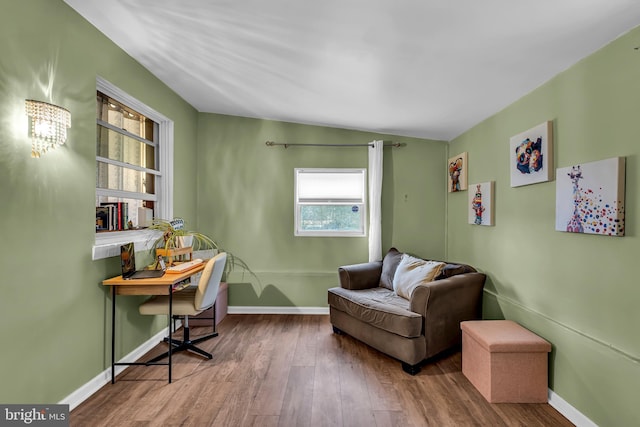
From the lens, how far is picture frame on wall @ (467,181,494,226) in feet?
9.84

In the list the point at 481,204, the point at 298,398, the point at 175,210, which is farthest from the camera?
the point at 175,210

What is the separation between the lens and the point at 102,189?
8.32ft

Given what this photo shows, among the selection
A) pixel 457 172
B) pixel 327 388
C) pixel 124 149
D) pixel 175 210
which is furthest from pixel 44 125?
pixel 457 172

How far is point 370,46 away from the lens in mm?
2117

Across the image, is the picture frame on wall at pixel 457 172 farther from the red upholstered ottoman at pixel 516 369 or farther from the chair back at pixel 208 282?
the chair back at pixel 208 282

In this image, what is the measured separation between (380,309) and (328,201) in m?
1.76

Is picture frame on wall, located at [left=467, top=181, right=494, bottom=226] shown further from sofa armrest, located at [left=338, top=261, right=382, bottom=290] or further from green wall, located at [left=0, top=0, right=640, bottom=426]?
sofa armrest, located at [left=338, top=261, right=382, bottom=290]

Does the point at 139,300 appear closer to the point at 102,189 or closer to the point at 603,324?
the point at 102,189

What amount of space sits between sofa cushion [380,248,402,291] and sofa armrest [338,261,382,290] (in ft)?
0.25

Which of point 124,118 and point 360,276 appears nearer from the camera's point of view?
point 124,118

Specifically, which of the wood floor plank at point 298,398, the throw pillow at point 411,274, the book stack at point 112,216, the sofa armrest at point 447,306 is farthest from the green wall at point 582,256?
the book stack at point 112,216

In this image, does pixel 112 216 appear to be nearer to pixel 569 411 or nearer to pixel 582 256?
pixel 582 256

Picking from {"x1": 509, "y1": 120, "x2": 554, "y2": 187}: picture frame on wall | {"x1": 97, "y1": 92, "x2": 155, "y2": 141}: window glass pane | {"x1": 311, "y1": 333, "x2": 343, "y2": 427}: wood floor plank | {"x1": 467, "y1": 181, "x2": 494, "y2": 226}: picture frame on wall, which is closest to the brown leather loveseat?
{"x1": 311, "y1": 333, "x2": 343, "y2": 427}: wood floor plank

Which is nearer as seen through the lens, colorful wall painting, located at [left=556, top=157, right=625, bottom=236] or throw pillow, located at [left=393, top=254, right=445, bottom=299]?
colorful wall painting, located at [left=556, top=157, right=625, bottom=236]
